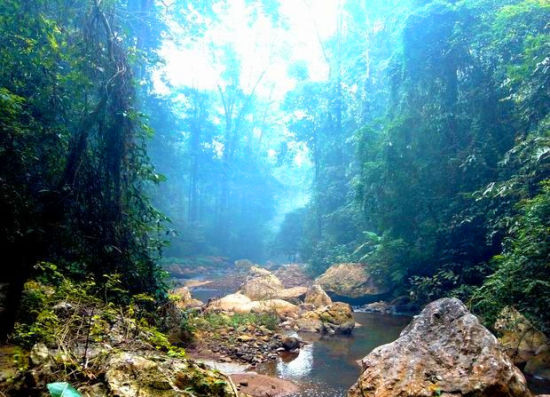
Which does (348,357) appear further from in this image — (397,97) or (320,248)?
(320,248)

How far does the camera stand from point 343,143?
2552 cm

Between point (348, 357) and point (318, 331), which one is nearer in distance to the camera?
point (348, 357)

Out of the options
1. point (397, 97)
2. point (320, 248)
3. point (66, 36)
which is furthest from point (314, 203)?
point (66, 36)

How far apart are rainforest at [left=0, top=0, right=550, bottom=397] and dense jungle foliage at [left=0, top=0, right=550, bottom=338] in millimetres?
41

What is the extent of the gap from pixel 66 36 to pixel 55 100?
4.01 ft

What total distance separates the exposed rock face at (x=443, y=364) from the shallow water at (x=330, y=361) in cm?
141

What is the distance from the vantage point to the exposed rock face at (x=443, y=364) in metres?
4.01

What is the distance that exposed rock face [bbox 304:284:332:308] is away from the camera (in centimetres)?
1254

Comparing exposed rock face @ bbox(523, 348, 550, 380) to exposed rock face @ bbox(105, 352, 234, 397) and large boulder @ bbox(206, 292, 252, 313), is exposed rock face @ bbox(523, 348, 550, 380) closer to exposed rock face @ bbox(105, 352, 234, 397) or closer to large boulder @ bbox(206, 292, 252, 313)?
exposed rock face @ bbox(105, 352, 234, 397)

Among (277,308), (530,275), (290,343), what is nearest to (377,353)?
(530,275)

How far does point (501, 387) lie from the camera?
A: 3.90 meters

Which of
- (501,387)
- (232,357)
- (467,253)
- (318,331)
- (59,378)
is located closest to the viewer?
(59,378)

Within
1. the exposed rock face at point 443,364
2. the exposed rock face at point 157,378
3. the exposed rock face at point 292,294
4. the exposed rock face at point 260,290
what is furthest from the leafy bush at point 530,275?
the exposed rock face at point 260,290

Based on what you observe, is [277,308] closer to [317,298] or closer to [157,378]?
[317,298]
